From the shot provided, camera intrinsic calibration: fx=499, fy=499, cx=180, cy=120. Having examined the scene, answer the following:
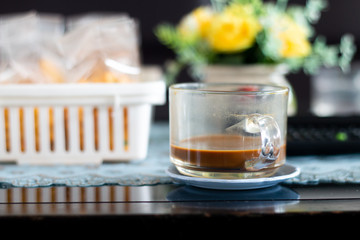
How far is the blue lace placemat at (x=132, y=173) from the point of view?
0.59 m

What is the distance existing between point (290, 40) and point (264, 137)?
487 mm

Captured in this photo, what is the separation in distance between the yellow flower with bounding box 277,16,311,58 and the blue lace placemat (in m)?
0.29

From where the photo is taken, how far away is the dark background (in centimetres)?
200

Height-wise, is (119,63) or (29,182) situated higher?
(119,63)

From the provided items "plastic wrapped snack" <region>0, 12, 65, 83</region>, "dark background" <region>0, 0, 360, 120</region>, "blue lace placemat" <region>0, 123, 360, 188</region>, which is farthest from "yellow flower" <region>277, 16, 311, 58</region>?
"dark background" <region>0, 0, 360, 120</region>

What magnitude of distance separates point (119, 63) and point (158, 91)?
8 cm

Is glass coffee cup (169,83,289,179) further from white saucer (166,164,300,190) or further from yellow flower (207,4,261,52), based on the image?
yellow flower (207,4,261,52)

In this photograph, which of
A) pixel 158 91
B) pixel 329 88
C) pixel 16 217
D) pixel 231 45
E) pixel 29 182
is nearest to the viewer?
pixel 16 217

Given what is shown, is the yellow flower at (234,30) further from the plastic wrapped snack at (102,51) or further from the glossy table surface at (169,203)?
the glossy table surface at (169,203)

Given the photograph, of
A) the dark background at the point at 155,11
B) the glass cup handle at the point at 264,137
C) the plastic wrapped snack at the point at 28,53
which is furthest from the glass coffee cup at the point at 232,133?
the dark background at the point at 155,11

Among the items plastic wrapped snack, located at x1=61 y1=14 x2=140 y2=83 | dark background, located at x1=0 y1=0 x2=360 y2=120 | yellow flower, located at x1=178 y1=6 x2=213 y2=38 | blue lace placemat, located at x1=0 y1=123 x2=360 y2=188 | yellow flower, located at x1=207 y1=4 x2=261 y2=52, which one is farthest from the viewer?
dark background, located at x1=0 y1=0 x2=360 y2=120

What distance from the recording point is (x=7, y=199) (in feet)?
1.70

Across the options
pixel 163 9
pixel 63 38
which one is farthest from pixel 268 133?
pixel 163 9

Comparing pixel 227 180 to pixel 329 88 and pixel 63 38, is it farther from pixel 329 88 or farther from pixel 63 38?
pixel 329 88
